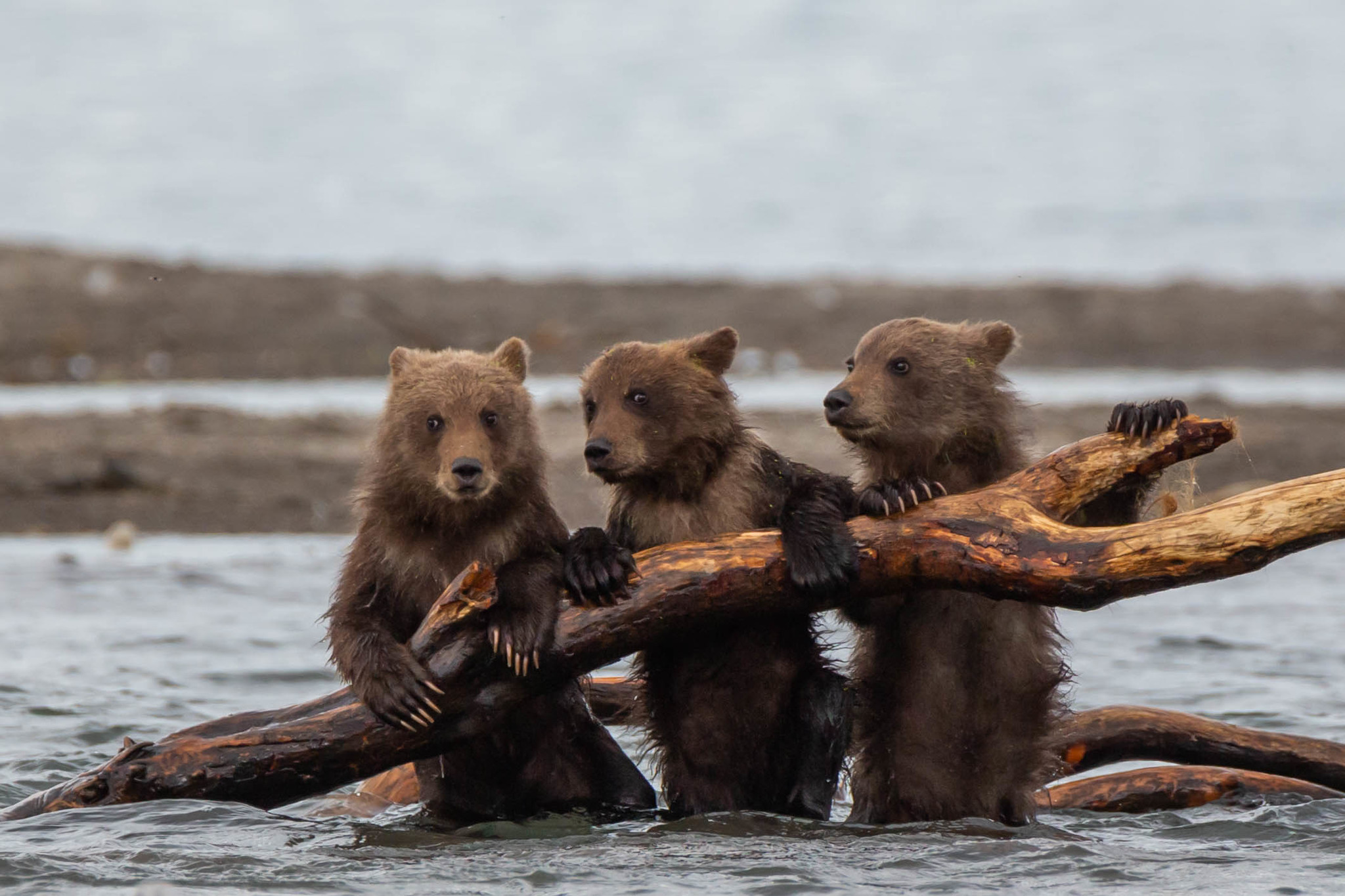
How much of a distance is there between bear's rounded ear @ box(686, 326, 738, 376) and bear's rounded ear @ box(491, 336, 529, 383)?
0.70 metres

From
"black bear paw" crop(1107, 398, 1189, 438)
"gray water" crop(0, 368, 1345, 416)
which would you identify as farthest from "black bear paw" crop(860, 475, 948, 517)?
"gray water" crop(0, 368, 1345, 416)

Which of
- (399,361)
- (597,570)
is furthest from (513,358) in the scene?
(597,570)

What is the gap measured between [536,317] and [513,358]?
642 inches

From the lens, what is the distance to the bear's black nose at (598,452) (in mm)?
6738

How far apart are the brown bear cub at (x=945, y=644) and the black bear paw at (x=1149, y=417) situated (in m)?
0.38

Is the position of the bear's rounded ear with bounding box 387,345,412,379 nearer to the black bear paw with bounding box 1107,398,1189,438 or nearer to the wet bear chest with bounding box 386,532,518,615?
the wet bear chest with bounding box 386,532,518,615

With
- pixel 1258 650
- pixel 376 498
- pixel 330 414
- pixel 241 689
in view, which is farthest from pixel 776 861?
pixel 330 414

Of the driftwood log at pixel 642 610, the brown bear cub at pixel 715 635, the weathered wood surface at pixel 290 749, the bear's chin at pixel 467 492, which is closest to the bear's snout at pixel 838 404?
the brown bear cub at pixel 715 635

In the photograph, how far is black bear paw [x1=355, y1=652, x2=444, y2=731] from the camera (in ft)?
20.7

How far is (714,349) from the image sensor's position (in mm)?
7211

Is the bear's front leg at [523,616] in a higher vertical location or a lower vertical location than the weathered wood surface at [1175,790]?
higher

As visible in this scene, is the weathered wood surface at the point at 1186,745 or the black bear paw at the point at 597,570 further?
the weathered wood surface at the point at 1186,745

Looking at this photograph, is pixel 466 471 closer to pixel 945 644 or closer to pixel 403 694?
pixel 403 694

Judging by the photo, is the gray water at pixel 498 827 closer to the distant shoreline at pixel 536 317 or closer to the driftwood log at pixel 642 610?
the driftwood log at pixel 642 610
